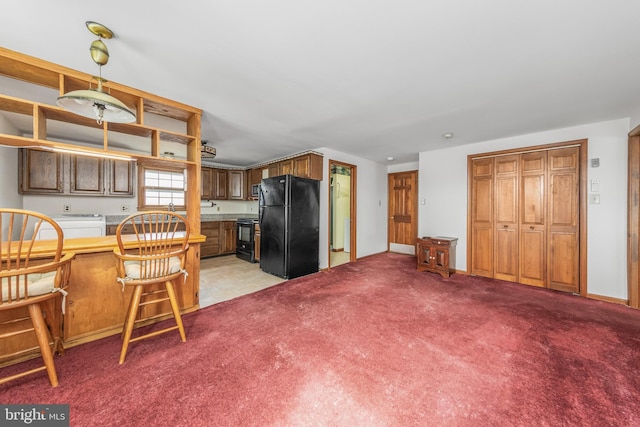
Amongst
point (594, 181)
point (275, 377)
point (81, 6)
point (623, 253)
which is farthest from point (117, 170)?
point (623, 253)

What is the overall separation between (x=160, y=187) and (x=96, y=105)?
3848 millimetres

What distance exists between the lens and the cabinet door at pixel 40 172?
A: 3.43 m

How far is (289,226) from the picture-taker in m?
3.87

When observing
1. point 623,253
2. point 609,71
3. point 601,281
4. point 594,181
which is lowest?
point 601,281

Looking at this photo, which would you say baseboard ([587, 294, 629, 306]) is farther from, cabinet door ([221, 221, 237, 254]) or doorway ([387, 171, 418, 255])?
cabinet door ([221, 221, 237, 254])

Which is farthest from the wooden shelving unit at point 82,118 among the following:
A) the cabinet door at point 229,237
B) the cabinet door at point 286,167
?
the cabinet door at point 229,237

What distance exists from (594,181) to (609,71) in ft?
6.07

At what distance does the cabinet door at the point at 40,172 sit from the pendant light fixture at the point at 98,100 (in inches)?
120

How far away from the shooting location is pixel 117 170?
4219 mm

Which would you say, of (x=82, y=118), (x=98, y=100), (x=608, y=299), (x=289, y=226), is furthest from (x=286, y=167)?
(x=608, y=299)

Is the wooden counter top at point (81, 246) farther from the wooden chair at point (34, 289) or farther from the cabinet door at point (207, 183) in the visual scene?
the cabinet door at point (207, 183)

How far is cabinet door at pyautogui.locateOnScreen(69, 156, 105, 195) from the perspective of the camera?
3.81 meters

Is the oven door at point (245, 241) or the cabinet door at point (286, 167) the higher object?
the cabinet door at point (286, 167)

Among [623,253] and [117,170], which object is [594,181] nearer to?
[623,253]
